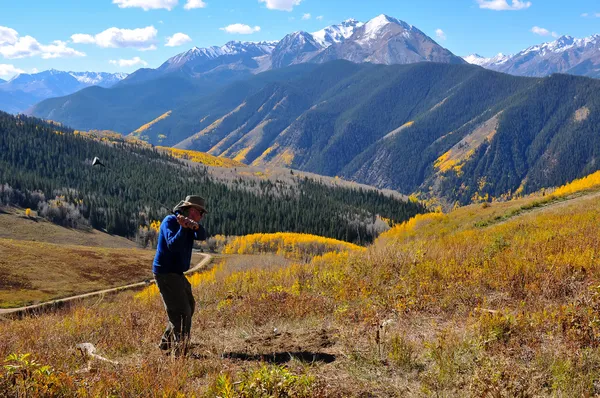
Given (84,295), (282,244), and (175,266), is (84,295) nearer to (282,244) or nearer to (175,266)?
(175,266)

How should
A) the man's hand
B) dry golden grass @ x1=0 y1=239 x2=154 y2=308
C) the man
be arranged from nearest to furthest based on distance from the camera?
the man's hand < the man < dry golden grass @ x1=0 y1=239 x2=154 y2=308

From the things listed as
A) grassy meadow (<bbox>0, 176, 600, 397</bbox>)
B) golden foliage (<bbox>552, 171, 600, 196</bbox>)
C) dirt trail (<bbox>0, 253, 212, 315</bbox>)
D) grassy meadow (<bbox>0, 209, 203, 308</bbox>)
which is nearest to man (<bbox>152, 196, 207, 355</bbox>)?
grassy meadow (<bbox>0, 176, 600, 397</bbox>)

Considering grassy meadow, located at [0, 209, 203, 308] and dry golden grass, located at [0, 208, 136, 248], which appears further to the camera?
dry golden grass, located at [0, 208, 136, 248]

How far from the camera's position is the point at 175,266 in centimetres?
871

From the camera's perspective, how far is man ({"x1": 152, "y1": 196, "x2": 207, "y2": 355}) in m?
8.62

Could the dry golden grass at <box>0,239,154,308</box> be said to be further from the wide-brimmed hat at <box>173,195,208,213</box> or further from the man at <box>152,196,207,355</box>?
the wide-brimmed hat at <box>173,195,208,213</box>

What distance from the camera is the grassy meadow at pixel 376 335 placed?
5.59 metres

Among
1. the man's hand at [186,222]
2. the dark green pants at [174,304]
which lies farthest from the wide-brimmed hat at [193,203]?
the dark green pants at [174,304]

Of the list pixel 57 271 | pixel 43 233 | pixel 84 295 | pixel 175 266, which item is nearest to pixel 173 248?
pixel 175 266

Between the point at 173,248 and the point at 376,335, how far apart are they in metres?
4.57

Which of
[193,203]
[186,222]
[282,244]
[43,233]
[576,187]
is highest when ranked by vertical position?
[576,187]

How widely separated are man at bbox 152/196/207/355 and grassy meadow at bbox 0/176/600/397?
2.06ft

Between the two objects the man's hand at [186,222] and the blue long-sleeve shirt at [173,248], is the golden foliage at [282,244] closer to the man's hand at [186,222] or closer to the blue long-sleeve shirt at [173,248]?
the blue long-sleeve shirt at [173,248]

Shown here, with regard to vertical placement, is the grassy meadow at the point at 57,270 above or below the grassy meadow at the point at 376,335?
below
